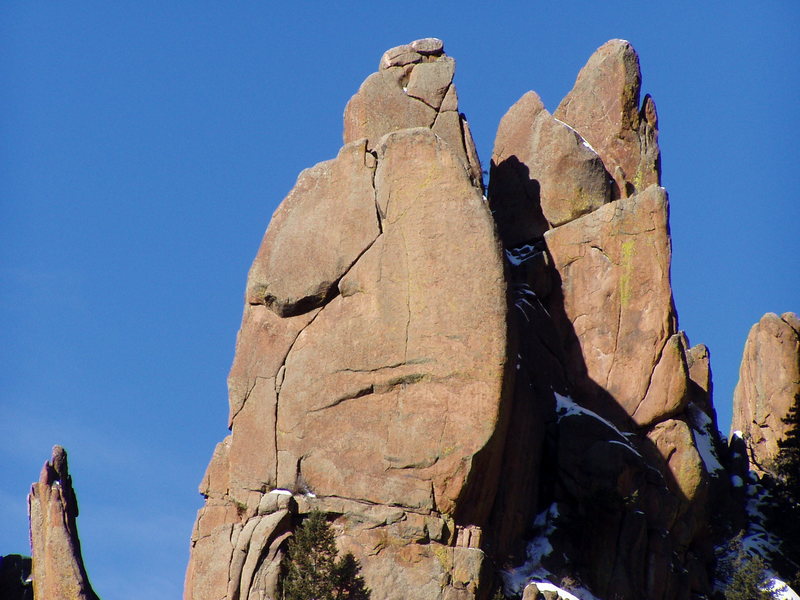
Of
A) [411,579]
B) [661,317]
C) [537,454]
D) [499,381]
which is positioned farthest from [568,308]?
[411,579]

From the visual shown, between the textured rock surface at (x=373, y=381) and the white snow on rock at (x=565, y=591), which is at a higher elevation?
the textured rock surface at (x=373, y=381)

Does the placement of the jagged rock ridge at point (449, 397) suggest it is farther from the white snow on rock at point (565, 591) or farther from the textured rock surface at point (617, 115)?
the textured rock surface at point (617, 115)

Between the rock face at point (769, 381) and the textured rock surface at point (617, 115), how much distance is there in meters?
13.1

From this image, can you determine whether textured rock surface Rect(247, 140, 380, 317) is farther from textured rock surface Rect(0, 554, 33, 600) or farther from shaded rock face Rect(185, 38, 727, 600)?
textured rock surface Rect(0, 554, 33, 600)

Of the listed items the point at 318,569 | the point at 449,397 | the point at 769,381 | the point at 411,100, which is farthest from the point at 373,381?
the point at 769,381

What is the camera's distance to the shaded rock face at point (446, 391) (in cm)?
4259

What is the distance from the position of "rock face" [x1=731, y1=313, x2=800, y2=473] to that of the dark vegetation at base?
29179mm

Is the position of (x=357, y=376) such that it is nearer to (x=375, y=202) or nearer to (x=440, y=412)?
(x=440, y=412)

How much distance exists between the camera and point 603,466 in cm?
4669

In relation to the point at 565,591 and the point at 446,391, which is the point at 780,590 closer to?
the point at 565,591

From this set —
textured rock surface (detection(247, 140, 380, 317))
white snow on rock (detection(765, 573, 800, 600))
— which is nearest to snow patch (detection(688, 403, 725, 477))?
white snow on rock (detection(765, 573, 800, 600))

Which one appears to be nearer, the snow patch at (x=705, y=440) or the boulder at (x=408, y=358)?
the boulder at (x=408, y=358)

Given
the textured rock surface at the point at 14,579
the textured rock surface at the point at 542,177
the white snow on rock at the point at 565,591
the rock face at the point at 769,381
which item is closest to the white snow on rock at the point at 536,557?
the white snow on rock at the point at 565,591

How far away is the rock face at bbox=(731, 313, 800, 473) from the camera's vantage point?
6631 cm
